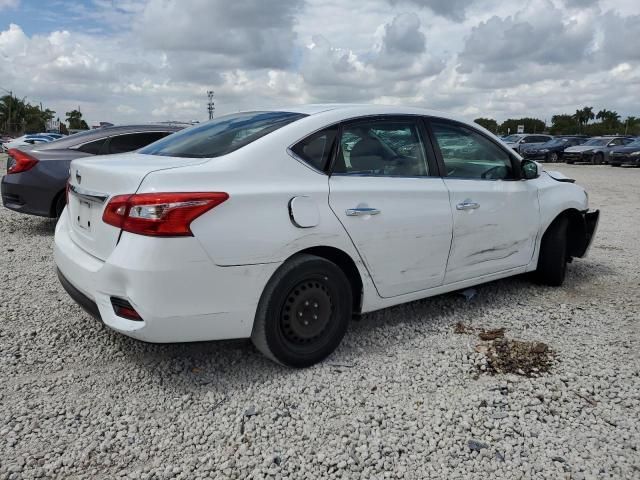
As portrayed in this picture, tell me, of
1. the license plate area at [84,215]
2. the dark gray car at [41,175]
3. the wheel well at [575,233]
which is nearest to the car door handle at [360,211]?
the license plate area at [84,215]

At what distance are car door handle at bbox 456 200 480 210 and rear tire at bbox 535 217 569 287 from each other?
121cm

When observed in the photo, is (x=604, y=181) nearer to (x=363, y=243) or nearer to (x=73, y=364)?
(x=363, y=243)

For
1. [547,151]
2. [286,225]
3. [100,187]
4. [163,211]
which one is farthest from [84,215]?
[547,151]

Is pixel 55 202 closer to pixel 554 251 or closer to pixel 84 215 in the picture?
pixel 84 215

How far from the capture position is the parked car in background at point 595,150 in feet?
91.8

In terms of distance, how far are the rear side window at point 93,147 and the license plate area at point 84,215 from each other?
4.26m

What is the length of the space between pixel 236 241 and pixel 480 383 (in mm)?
1629

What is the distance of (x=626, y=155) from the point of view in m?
25.9

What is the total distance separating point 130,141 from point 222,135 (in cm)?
438

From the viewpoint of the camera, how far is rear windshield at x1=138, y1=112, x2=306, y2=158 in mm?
3226

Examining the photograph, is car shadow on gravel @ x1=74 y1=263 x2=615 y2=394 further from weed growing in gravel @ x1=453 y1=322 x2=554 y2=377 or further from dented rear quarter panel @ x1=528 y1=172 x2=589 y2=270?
dented rear quarter panel @ x1=528 y1=172 x2=589 y2=270

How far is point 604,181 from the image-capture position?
18.0 meters

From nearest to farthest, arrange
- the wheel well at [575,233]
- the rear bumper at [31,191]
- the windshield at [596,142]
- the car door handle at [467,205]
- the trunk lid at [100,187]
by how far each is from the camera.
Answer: the trunk lid at [100,187] → the car door handle at [467,205] → the wheel well at [575,233] → the rear bumper at [31,191] → the windshield at [596,142]

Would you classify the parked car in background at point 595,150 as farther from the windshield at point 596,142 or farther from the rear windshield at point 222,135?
the rear windshield at point 222,135
